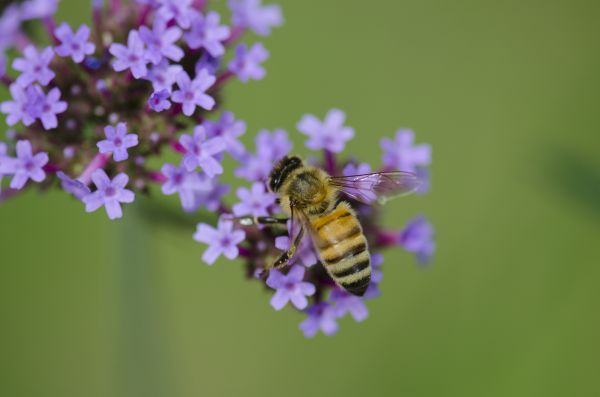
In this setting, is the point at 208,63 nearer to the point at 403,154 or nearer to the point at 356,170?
the point at 356,170

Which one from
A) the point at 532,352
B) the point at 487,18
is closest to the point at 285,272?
the point at 532,352

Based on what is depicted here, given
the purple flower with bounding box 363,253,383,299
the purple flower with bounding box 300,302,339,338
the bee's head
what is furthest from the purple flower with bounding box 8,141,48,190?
the purple flower with bounding box 363,253,383,299

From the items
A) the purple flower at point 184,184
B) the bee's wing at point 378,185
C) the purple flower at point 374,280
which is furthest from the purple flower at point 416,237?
the purple flower at point 184,184

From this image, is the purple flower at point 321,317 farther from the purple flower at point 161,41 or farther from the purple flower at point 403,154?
the purple flower at point 161,41

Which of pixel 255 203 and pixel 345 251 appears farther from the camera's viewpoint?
pixel 255 203

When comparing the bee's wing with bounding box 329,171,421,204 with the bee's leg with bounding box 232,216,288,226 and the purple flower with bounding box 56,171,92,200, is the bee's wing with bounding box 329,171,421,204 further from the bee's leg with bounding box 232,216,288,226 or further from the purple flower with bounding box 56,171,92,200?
the purple flower with bounding box 56,171,92,200

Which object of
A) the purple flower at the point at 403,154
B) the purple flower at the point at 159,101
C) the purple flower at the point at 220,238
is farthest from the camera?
the purple flower at the point at 403,154

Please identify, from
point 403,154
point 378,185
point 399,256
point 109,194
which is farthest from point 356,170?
point 399,256
